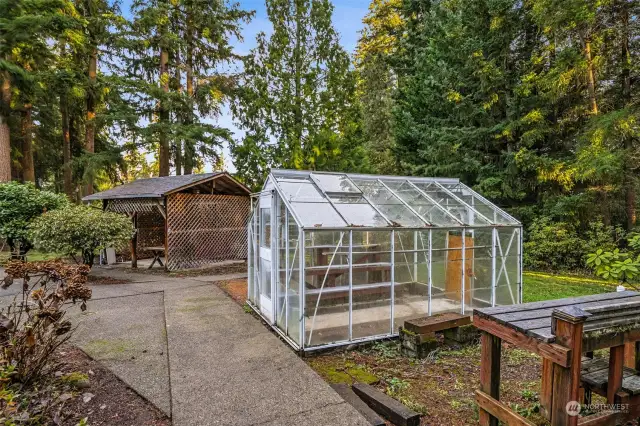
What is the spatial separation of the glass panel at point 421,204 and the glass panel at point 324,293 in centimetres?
161

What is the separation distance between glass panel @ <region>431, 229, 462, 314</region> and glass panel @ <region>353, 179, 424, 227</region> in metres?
0.77

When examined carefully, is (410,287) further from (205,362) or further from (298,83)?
(298,83)

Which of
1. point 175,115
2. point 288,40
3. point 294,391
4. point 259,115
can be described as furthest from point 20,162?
point 294,391

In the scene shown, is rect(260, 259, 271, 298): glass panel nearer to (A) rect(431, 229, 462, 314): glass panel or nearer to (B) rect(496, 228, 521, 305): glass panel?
(A) rect(431, 229, 462, 314): glass panel

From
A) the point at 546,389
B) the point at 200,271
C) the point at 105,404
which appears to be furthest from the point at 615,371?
the point at 200,271

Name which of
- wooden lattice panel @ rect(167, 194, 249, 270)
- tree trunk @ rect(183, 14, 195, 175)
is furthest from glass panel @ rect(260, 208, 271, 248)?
tree trunk @ rect(183, 14, 195, 175)

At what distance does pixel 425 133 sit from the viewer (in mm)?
13234

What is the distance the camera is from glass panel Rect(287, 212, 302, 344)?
4.86 metres

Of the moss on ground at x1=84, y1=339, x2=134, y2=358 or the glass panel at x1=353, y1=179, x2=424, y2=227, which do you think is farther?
the glass panel at x1=353, y1=179, x2=424, y2=227

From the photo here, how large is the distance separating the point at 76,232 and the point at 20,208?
338 centimetres

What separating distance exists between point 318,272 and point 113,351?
296cm

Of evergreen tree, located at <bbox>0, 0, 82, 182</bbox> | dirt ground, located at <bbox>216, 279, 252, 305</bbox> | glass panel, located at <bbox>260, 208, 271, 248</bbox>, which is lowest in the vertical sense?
dirt ground, located at <bbox>216, 279, 252, 305</bbox>

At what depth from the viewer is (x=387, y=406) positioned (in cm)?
326

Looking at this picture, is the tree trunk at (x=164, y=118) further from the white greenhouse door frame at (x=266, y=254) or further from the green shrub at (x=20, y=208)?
the white greenhouse door frame at (x=266, y=254)
